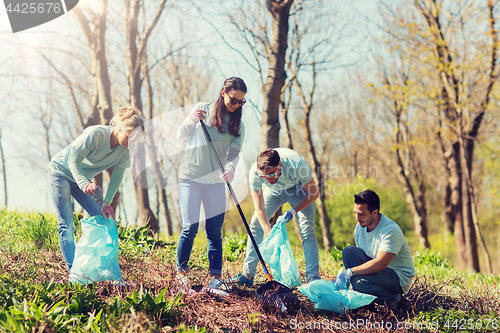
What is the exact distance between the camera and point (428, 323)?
9.36 ft

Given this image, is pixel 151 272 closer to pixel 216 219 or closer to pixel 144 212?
pixel 216 219

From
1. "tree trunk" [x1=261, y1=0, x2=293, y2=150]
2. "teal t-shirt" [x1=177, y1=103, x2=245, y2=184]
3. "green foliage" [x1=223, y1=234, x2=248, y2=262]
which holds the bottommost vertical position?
"green foliage" [x1=223, y1=234, x2=248, y2=262]

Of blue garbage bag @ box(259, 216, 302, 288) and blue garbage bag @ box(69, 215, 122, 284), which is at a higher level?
blue garbage bag @ box(69, 215, 122, 284)

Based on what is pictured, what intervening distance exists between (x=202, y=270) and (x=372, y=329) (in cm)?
216

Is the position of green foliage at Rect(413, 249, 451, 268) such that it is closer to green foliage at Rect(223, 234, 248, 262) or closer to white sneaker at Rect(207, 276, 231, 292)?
green foliage at Rect(223, 234, 248, 262)

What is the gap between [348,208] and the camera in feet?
41.1

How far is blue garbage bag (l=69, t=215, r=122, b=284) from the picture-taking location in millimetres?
3066

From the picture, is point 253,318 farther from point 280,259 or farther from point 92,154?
point 92,154

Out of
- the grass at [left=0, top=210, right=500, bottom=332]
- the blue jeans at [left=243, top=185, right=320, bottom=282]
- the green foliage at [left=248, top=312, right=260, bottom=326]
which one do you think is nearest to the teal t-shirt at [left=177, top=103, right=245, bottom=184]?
the blue jeans at [left=243, top=185, right=320, bottom=282]

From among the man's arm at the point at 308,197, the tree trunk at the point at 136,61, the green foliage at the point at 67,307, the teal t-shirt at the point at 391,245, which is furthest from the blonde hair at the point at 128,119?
the tree trunk at the point at 136,61

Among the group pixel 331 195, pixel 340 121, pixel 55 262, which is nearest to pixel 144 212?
pixel 55 262

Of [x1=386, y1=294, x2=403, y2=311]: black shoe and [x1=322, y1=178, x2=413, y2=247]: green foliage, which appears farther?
[x1=322, y1=178, x2=413, y2=247]: green foliage

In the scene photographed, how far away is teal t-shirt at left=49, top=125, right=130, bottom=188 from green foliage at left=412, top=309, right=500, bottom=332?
276 centimetres

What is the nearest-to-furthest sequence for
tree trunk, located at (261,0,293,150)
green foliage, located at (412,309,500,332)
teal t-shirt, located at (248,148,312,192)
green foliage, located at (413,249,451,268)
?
green foliage, located at (412,309,500,332) → teal t-shirt, located at (248,148,312,192) → tree trunk, located at (261,0,293,150) → green foliage, located at (413,249,451,268)
